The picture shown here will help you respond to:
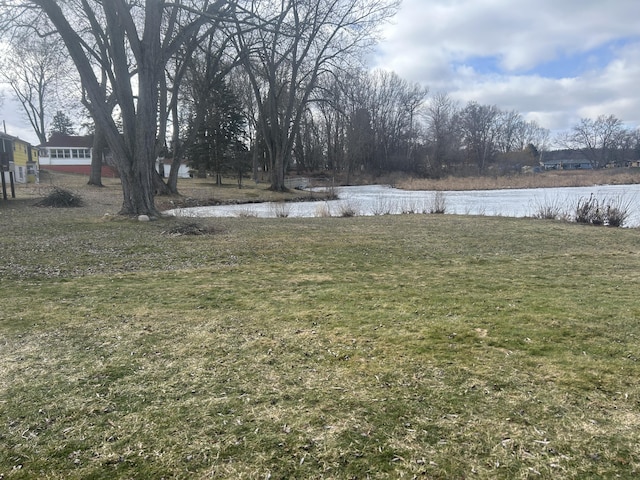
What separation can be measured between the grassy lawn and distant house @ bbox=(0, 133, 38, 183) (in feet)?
95.9

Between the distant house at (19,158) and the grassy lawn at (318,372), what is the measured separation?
29229mm

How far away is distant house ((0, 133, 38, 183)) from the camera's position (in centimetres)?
2980

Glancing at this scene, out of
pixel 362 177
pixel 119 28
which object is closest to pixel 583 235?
pixel 119 28

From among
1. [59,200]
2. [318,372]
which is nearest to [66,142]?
[59,200]

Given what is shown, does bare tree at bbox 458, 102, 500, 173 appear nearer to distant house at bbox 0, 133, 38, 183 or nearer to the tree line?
the tree line

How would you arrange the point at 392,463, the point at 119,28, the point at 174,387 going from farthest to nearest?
the point at 119,28 < the point at 174,387 < the point at 392,463

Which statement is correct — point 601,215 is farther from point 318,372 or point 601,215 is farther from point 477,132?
point 477,132

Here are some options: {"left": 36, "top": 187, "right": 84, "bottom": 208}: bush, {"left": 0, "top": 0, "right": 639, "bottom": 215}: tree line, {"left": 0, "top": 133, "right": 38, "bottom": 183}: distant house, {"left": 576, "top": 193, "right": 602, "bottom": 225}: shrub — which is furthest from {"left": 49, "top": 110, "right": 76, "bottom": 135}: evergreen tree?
{"left": 576, "top": 193, "right": 602, "bottom": 225}: shrub

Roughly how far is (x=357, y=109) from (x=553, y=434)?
56.4m

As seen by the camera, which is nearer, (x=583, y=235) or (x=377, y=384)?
(x=377, y=384)

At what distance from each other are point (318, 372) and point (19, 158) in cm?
3982

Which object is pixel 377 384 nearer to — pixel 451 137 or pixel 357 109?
pixel 357 109

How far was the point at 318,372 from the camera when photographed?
3.00 metres

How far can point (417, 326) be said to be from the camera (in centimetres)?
391
